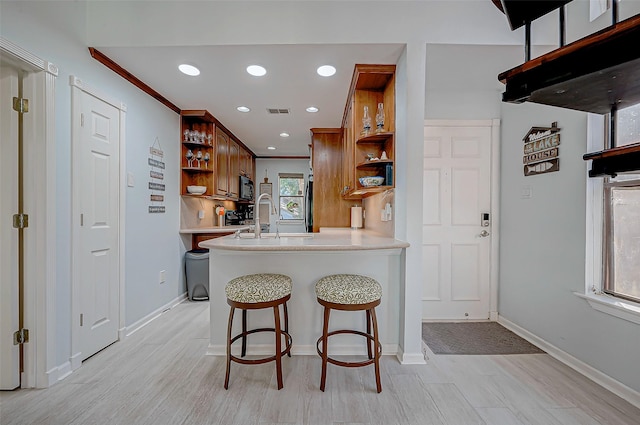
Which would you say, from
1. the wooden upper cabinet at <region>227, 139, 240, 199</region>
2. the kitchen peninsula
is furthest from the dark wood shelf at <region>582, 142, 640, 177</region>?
the wooden upper cabinet at <region>227, 139, 240, 199</region>

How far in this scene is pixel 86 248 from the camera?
2.10 m

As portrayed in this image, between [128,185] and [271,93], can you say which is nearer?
[128,185]

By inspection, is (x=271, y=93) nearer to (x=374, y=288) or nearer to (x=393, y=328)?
(x=374, y=288)

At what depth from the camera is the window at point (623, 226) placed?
174 centimetres

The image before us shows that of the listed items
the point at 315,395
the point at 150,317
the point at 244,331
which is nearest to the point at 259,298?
the point at 244,331

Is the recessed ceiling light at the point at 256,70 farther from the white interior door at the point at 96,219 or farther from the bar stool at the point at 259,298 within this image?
the bar stool at the point at 259,298

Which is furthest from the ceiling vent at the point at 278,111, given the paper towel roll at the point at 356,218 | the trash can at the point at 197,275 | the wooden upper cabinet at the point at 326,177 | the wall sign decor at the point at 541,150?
the wall sign decor at the point at 541,150

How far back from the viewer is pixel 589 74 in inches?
27.7

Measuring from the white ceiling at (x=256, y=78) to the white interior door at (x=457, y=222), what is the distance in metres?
1.11

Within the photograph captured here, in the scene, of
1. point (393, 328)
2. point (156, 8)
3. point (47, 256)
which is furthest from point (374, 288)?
point (156, 8)

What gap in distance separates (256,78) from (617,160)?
2.47m

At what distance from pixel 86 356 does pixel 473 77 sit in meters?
3.99

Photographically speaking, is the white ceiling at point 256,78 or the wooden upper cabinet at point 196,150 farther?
the wooden upper cabinet at point 196,150

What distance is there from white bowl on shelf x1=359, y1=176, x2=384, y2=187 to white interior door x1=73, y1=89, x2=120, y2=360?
2.15 meters
